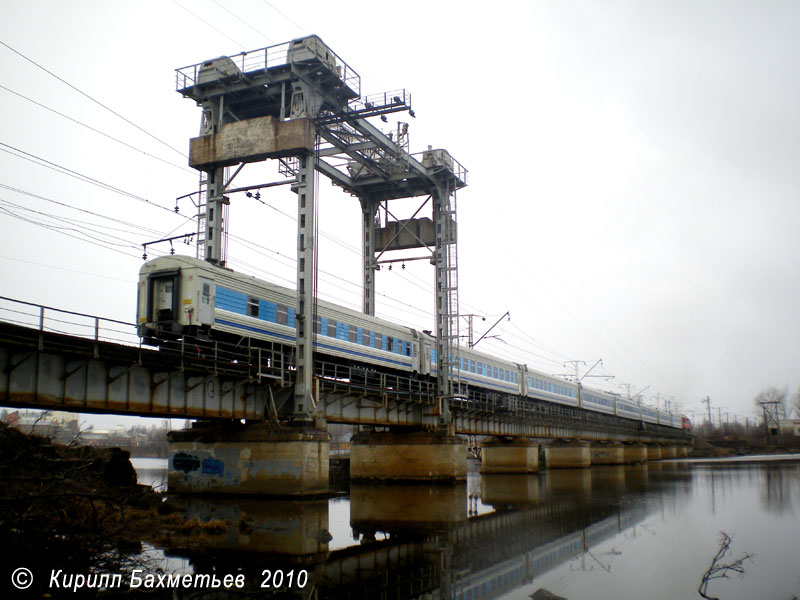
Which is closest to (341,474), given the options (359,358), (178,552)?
(359,358)

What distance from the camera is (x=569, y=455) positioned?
2638 inches

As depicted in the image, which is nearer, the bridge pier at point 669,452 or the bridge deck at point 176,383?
the bridge deck at point 176,383

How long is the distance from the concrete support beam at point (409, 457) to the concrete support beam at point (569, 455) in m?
32.0

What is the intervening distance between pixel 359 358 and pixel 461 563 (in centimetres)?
1751

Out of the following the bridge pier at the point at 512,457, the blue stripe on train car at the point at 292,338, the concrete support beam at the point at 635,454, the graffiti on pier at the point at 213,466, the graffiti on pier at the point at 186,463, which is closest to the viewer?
the blue stripe on train car at the point at 292,338

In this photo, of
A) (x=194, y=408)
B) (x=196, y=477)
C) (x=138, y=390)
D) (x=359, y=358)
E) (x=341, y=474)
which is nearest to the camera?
(x=138, y=390)

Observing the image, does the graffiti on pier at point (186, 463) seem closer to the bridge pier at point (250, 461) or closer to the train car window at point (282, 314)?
the bridge pier at point (250, 461)

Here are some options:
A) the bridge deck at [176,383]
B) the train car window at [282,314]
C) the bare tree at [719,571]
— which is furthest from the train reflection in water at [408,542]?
the train car window at [282,314]

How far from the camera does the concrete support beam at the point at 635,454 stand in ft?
282

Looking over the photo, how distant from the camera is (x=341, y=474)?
154 feet

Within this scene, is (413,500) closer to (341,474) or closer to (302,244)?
(302,244)

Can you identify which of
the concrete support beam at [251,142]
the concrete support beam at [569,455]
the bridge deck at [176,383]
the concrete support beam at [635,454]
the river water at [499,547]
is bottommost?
the concrete support beam at [635,454]

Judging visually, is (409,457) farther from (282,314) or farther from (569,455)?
(569,455)

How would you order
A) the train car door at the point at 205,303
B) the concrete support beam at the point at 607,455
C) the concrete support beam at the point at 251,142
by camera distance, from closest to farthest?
the train car door at the point at 205,303, the concrete support beam at the point at 251,142, the concrete support beam at the point at 607,455
